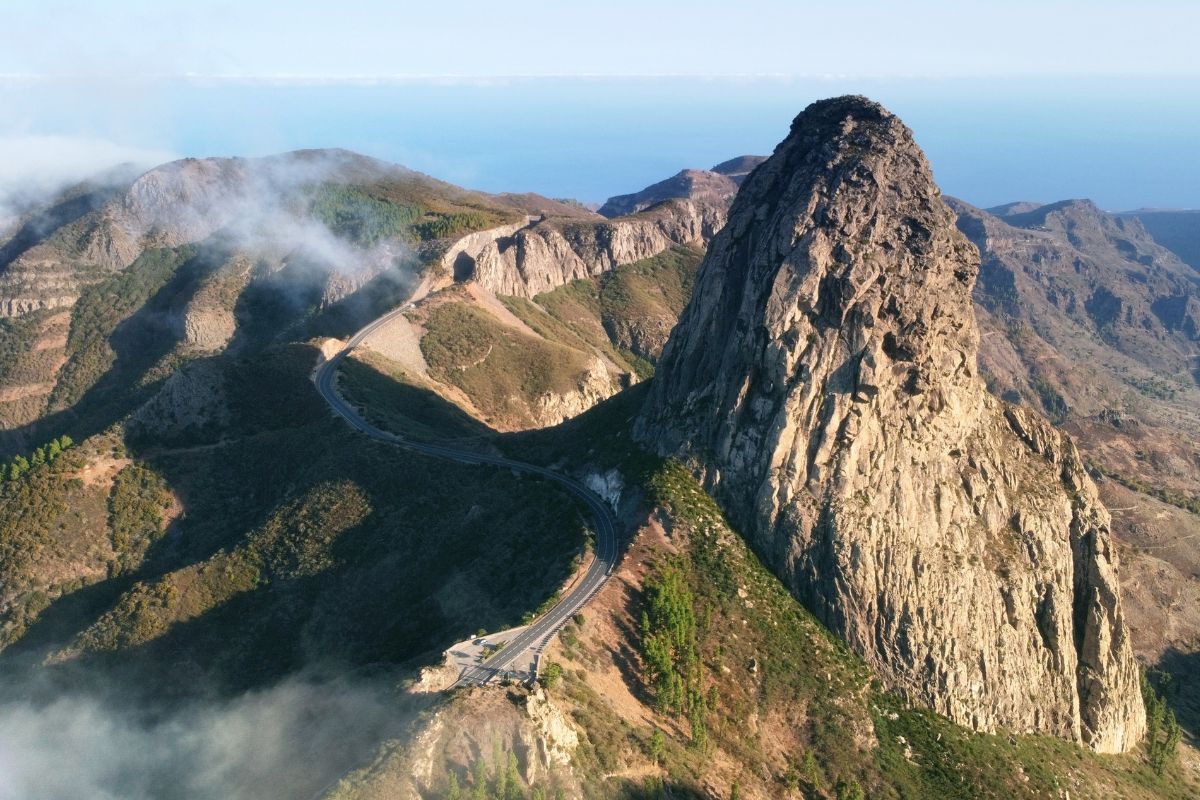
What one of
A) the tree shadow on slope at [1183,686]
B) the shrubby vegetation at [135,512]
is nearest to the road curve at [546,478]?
the shrubby vegetation at [135,512]

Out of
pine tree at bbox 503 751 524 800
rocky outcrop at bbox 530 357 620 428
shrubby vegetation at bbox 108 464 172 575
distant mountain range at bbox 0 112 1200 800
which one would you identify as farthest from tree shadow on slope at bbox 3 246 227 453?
pine tree at bbox 503 751 524 800

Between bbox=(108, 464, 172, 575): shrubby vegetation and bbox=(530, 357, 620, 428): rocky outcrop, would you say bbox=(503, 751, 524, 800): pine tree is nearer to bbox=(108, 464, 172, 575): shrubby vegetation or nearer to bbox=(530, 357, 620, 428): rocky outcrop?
bbox=(108, 464, 172, 575): shrubby vegetation

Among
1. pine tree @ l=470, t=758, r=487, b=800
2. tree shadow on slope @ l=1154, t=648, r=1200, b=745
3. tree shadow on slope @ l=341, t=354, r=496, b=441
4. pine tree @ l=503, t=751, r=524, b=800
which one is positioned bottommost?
tree shadow on slope @ l=1154, t=648, r=1200, b=745

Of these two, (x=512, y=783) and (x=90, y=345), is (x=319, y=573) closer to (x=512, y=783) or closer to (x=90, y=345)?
(x=512, y=783)

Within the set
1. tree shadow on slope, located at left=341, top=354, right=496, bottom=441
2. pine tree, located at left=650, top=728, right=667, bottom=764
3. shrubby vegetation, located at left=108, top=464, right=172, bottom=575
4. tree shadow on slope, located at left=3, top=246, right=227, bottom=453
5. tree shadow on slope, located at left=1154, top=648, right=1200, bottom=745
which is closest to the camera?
pine tree, located at left=650, top=728, right=667, bottom=764

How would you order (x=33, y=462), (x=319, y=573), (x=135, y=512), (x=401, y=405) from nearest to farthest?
(x=319, y=573)
(x=135, y=512)
(x=33, y=462)
(x=401, y=405)

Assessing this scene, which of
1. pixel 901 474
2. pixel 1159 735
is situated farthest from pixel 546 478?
pixel 1159 735
